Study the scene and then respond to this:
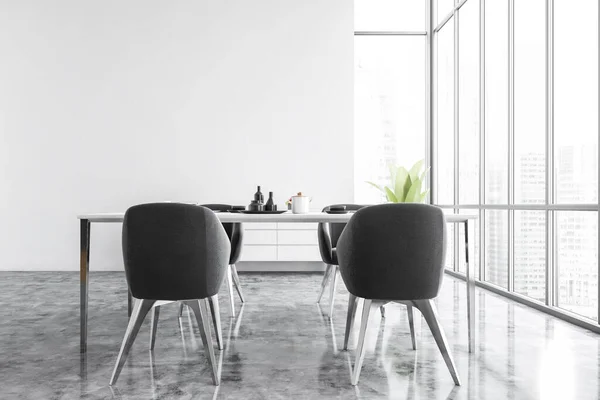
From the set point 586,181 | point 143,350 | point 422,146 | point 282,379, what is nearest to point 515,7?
point 586,181

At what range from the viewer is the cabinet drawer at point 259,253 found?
5043 millimetres

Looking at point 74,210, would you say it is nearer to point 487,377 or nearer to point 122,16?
point 122,16

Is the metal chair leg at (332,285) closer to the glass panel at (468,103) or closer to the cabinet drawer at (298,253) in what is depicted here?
the cabinet drawer at (298,253)

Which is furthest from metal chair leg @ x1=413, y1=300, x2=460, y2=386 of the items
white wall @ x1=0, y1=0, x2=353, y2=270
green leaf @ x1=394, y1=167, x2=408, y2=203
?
white wall @ x1=0, y1=0, x2=353, y2=270

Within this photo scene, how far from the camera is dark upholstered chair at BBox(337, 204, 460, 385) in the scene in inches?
77.1

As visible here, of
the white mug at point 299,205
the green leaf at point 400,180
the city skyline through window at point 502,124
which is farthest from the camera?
the green leaf at point 400,180

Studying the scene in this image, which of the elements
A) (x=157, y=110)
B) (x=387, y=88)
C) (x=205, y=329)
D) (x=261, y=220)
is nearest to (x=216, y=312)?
(x=205, y=329)

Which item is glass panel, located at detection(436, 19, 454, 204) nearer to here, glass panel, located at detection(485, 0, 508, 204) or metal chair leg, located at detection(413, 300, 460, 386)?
glass panel, located at detection(485, 0, 508, 204)

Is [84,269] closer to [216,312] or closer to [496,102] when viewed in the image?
[216,312]

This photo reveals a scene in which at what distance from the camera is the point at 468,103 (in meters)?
4.87

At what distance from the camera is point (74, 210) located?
5316 millimetres

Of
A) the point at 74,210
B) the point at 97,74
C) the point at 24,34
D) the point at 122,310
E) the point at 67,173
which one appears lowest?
the point at 122,310

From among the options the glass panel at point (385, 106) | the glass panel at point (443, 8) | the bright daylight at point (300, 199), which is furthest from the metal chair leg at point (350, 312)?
the glass panel at point (443, 8)

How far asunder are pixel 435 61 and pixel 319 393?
15.5 ft
